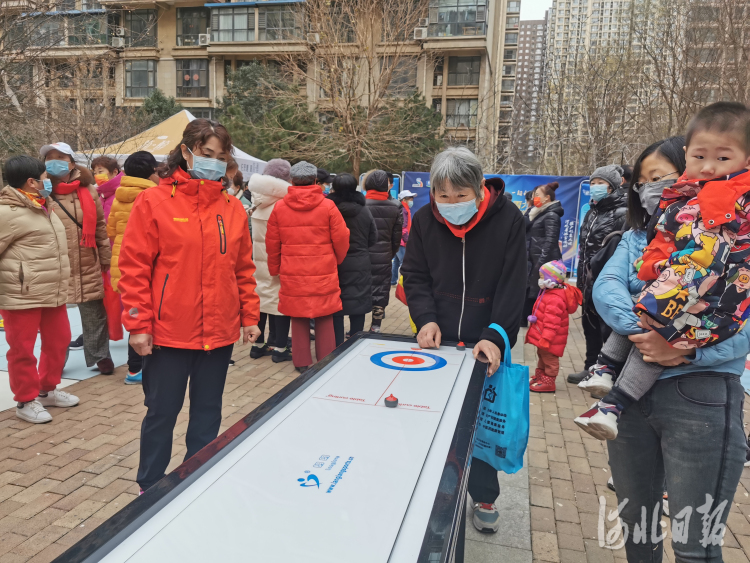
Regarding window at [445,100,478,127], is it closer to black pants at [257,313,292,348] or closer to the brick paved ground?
black pants at [257,313,292,348]

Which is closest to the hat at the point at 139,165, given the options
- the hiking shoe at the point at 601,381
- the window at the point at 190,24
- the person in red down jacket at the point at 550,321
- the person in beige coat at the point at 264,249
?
the person in beige coat at the point at 264,249

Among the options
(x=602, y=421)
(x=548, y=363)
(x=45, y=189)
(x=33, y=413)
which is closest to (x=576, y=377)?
(x=548, y=363)

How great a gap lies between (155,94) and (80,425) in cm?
3410

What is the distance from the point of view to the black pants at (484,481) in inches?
117

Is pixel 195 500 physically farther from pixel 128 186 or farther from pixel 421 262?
pixel 128 186

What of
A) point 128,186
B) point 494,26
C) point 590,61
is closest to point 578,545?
point 128,186

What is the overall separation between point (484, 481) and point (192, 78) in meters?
42.6

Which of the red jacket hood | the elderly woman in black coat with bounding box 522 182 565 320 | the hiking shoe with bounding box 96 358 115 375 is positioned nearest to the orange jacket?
the red jacket hood

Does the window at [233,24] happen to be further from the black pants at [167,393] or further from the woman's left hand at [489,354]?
the woman's left hand at [489,354]

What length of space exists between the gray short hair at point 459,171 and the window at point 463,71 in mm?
37335

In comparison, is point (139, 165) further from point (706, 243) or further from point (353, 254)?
point (706, 243)

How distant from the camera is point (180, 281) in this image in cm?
281

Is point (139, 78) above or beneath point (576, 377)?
above

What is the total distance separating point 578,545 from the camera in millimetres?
3020
